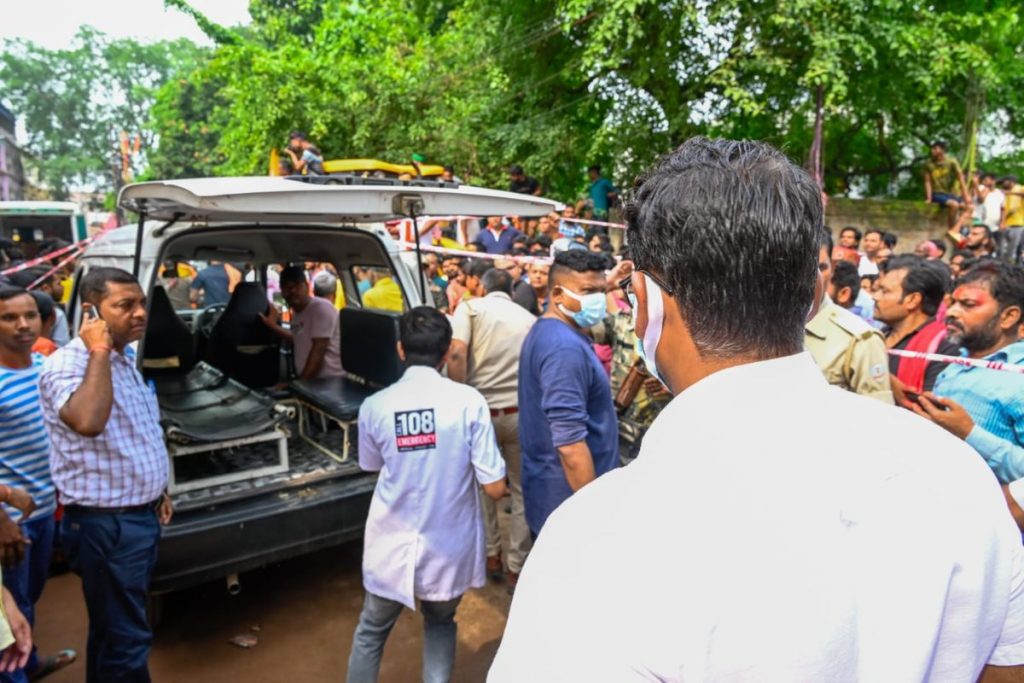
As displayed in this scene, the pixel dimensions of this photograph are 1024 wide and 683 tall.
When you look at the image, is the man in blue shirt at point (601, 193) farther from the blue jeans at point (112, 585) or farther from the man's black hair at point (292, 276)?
the blue jeans at point (112, 585)

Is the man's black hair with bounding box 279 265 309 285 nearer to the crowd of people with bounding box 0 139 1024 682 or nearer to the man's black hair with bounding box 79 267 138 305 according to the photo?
the crowd of people with bounding box 0 139 1024 682

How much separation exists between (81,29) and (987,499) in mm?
57290

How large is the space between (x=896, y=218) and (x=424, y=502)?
10.7 m

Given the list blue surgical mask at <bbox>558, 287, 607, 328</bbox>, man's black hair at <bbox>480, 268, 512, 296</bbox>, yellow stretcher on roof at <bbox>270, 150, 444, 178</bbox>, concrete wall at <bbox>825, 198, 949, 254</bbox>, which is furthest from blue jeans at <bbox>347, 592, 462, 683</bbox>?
concrete wall at <bbox>825, 198, 949, 254</bbox>

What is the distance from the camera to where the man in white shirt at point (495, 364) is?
13.6 ft

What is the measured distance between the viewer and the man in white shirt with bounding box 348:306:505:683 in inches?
101

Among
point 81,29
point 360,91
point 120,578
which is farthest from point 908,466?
point 81,29

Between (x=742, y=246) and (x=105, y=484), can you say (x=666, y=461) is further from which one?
(x=105, y=484)

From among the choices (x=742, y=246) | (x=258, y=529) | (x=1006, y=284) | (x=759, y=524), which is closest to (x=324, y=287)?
(x=258, y=529)

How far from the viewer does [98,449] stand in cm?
252

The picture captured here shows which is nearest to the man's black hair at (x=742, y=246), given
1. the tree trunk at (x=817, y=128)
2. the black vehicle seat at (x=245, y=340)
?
the black vehicle seat at (x=245, y=340)

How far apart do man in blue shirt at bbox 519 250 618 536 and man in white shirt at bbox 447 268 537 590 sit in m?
1.10

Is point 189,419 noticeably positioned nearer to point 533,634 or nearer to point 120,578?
point 120,578

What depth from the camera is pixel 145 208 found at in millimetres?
3189
